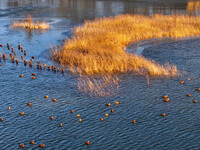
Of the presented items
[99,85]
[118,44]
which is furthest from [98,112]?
[118,44]

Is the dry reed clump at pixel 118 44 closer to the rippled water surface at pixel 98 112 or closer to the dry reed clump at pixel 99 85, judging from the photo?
the rippled water surface at pixel 98 112

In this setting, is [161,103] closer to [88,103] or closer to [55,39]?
[88,103]

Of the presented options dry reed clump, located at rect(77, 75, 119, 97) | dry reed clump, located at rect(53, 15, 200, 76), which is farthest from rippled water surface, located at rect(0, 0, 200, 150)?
dry reed clump, located at rect(53, 15, 200, 76)

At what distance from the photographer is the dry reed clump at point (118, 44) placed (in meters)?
19.0

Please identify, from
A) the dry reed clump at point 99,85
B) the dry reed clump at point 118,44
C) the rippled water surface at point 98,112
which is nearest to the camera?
the rippled water surface at point 98,112

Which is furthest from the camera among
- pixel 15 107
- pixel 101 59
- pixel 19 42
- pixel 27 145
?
pixel 19 42

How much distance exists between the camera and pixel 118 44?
24.2 m

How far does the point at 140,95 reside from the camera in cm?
1524

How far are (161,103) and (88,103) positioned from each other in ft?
10.0

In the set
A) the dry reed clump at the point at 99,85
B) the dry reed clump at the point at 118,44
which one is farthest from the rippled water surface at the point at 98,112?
the dry reed clump at the point at 118,44

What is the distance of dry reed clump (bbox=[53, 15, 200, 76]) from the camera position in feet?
62.2

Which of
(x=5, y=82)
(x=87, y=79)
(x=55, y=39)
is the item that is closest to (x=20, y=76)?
(x=5, y=82)

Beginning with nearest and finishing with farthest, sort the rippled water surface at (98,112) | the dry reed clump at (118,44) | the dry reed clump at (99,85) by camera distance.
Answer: the rippled water surface at (98,112)
the dry reed clump at (99,85)
the dry reed clump at (118,44)

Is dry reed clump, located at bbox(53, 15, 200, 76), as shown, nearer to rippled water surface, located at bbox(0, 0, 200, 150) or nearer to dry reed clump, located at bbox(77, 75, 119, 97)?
rippled water surface, located at bbox(0, 0, 200, 150)
